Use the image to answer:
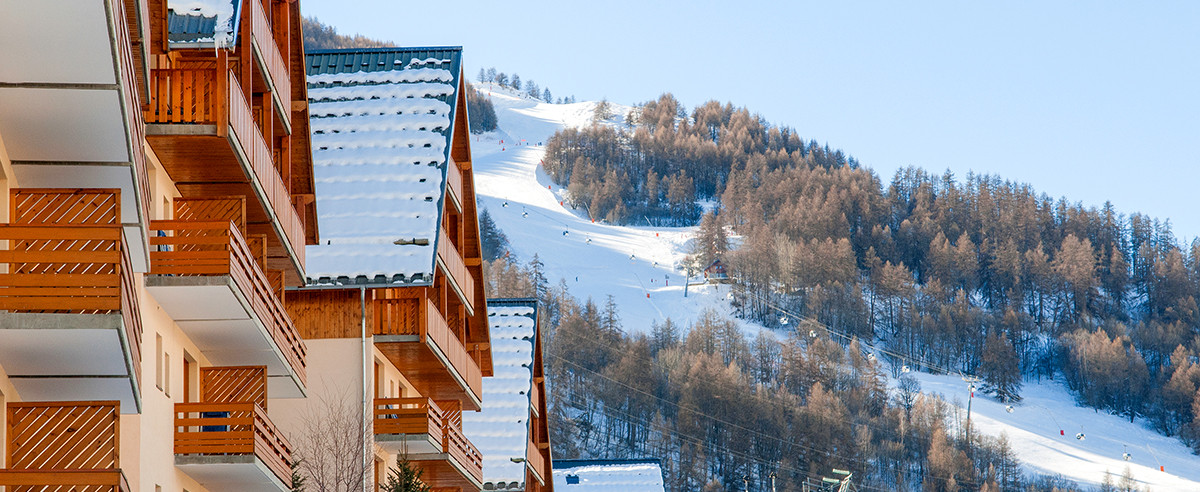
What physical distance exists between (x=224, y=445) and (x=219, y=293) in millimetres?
2843

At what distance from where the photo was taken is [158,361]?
75.8ft

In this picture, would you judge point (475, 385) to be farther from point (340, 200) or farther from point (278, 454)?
point (278, 454)

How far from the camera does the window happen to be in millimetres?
22812

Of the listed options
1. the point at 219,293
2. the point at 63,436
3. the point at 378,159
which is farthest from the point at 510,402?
the point at 63,436

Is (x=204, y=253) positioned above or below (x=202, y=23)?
below

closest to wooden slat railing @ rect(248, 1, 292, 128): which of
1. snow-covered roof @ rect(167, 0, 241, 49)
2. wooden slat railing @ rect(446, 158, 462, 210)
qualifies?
snow-covered roof @ rect(167, 0, 241, 49)

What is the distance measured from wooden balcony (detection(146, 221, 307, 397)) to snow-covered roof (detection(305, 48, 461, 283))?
497cm

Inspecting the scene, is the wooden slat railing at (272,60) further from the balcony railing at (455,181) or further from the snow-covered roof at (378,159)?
the balcony railing at (455,181)

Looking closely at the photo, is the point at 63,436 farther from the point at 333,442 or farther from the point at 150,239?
the point at 333,442

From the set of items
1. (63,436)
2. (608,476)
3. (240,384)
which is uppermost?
(63,436)

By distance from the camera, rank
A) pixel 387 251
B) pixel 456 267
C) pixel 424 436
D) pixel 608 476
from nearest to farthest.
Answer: pixel 387 251
pixel 424 436
pixel 456 267
pixel 608 476

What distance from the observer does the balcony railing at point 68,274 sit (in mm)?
16016

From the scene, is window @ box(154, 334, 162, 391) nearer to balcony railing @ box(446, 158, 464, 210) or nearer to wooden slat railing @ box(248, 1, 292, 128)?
wooden slat railing @ box(248, 1, 292, 128)

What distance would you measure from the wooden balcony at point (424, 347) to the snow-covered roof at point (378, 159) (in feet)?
5.44
